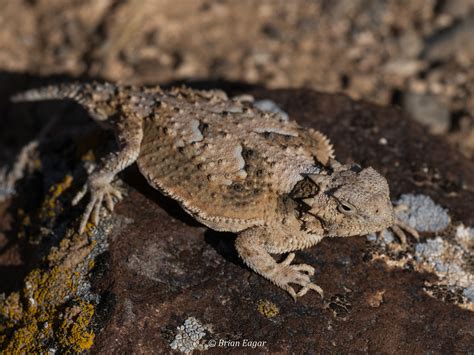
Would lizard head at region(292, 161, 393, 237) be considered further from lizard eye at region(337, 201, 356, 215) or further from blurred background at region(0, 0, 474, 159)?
blurred background at region(0, 0, 474, 159)

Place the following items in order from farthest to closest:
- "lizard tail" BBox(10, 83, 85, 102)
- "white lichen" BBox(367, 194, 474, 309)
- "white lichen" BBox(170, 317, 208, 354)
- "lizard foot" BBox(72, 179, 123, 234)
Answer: "lizard tail" BBox(10, 83, 85, 102) → "lizard foot" BBox(72, 179, 123, 234) → "white lichen" BBox(367, 194, 474, 309) → "white lichen" BBox(170, 317, 208, 354)

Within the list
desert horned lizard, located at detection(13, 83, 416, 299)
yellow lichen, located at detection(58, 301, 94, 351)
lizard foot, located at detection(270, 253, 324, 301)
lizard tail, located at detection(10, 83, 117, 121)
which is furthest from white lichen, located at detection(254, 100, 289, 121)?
yellow lichen, located at detection(58, 301, 94, 351)

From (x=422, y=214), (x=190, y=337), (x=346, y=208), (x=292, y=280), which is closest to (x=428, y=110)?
(x=422, y=214)

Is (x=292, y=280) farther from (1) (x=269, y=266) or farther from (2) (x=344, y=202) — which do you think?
(2) (x=344, y=202)

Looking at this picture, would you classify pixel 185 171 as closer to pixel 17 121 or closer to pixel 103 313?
pixel 103 313

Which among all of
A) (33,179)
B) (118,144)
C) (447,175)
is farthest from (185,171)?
(447,175)

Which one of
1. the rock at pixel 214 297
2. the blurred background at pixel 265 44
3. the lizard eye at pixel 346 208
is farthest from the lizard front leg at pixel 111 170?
the blurred background at pixel 265 44
